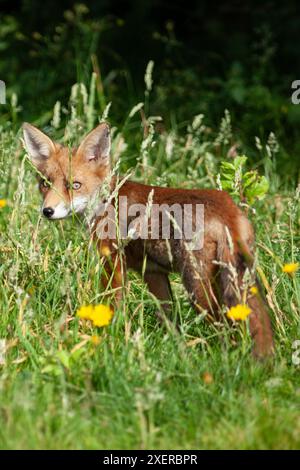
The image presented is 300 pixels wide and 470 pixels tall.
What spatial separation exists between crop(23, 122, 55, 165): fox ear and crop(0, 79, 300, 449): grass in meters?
0.25

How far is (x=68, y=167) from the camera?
539 cm

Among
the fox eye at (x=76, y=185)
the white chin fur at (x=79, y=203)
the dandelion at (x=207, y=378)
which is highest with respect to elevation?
the fox eye at (x=76, y=185)

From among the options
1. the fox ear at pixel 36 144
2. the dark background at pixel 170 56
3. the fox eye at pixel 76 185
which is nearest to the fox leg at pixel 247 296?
the fox eye at pixel 76 185

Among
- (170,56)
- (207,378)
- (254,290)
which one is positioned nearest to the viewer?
(207,378)

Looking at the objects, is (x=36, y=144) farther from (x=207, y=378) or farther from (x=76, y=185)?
(x=207, y=378)

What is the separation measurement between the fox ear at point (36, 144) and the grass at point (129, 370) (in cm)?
25

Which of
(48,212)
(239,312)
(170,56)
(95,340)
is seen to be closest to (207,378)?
(239,312)

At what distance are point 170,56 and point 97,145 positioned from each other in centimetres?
503

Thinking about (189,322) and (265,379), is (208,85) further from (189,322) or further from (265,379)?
(265,379)

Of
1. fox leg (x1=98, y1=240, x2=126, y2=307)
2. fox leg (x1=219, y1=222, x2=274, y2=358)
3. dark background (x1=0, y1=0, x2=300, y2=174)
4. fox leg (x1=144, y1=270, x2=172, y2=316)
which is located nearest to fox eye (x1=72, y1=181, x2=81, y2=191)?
fox leg (x1=98, y1=240, x2=126, y2=307)

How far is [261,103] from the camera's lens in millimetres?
8625

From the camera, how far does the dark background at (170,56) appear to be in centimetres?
861

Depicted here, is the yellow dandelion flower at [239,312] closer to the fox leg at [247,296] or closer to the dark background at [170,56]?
the fox leg at [247,296]

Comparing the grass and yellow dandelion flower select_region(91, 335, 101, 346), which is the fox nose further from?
yellow dandelion flower select_region(91, 335, 101, 346)
